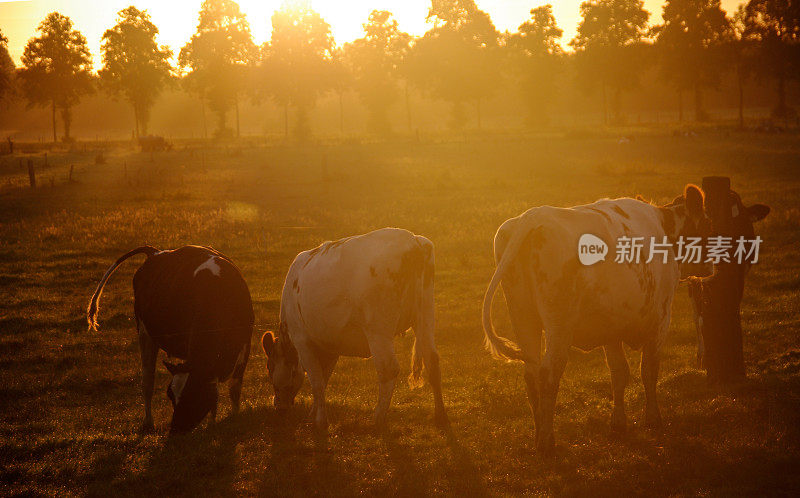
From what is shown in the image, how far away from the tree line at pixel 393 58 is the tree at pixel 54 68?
4.3 inches

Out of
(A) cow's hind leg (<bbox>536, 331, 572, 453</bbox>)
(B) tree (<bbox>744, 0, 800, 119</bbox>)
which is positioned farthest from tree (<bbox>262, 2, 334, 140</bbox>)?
(A) cow's hind leg (<bbox>536, 331, 572, 453</bbox>)

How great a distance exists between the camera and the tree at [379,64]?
79419 millimetres

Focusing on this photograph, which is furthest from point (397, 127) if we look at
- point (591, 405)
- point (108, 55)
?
point (591, 405)

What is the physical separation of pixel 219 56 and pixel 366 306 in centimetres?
7377

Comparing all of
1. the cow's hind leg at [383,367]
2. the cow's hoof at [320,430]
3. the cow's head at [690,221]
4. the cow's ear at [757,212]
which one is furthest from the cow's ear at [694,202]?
the cow's hoof at [320,430]

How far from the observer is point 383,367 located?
7805 mm

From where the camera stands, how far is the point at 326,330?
822 cm

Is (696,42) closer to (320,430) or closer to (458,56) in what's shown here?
(458,56)

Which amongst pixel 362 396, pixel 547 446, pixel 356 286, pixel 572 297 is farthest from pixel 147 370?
pixel 572 297

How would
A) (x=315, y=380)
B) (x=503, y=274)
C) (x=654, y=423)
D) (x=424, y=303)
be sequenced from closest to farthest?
(x=503, y=274) → (x=654, y=423) → (x=424, y=303) → (x=315, y=380)

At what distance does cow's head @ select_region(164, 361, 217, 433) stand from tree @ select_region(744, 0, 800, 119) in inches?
2916

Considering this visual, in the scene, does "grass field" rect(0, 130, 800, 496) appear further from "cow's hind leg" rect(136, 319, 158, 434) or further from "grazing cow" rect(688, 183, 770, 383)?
"grazing cow" rect(688, 183, 770, 383)

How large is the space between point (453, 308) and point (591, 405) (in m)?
5.91

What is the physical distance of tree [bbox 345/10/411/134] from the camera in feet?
261
